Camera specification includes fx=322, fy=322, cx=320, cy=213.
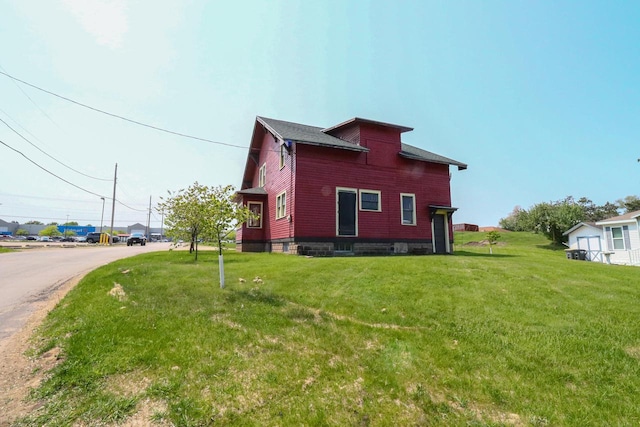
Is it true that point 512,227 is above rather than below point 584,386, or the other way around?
above

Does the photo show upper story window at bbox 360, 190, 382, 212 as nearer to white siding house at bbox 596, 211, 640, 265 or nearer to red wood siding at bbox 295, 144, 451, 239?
red wood siding at bbox 295, 144, 451, 239

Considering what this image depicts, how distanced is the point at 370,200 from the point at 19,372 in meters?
15.4

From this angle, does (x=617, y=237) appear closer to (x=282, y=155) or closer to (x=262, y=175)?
(x=282, y=155)

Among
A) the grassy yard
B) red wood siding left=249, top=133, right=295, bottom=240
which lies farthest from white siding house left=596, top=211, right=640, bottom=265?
red wood siding left=249, top=133, right=295, bottom=240

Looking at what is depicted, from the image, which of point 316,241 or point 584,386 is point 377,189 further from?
point 584,386

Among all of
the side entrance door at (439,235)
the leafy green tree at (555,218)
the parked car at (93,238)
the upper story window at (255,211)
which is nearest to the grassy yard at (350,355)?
the side entrance door at (439,235)

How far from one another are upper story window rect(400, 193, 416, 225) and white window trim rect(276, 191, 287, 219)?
6.72 metres

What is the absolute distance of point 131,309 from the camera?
20.5 feet

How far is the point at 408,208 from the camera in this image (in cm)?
1895

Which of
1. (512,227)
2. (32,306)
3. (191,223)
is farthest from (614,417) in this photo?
(512,227)

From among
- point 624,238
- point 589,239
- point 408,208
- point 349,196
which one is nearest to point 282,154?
point 349,196

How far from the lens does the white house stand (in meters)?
26.1

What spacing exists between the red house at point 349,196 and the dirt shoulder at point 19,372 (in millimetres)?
10814

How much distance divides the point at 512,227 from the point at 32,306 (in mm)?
63939
